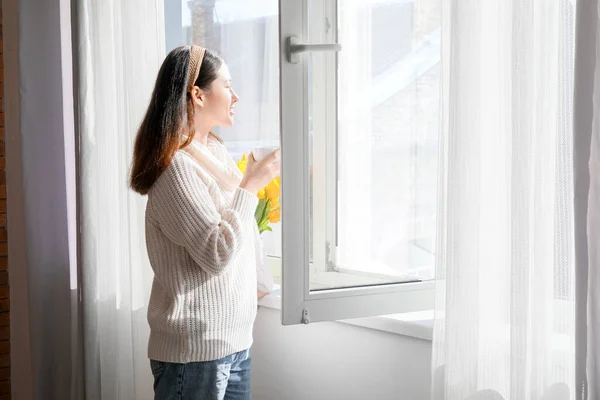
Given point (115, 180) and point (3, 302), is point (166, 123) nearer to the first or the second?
point (115, 180)

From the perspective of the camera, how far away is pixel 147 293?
2.87m

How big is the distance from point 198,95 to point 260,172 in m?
0.27

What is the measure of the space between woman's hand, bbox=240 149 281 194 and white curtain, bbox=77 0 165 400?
822 millimetres

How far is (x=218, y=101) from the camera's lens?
211 centimetres

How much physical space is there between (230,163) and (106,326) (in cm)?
103

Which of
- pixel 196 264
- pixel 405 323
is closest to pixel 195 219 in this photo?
pixel 196 264

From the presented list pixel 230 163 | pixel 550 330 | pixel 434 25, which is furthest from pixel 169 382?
pixel 434 25

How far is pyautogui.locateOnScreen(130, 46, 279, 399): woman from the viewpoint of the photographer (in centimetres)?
193

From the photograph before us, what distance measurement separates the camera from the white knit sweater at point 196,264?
75.3 inches

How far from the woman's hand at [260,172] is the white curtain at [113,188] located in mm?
822

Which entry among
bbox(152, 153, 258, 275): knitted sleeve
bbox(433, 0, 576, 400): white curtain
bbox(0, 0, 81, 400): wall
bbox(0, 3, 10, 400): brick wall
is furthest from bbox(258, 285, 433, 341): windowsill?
bbox(0, 3, 10, 400): brick wall

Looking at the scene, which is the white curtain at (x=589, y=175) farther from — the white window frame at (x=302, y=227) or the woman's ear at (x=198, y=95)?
the woman's ear at (x=198, y=95)

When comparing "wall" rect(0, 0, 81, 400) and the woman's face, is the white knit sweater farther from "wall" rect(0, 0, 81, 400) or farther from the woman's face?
"wall" rect(0, 0, 81, 400)

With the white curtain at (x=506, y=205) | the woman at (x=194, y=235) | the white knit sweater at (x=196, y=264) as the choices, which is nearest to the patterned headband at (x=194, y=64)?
the woman at (x=194, y=235)
